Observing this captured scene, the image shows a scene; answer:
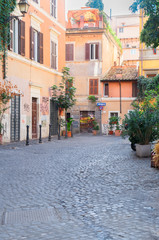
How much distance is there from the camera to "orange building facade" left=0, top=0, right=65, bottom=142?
17719mm

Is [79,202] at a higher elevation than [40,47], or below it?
below

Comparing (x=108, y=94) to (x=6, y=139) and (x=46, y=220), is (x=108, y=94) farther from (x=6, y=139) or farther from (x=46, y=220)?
(x=46, y=220)

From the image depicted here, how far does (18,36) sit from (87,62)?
16.7m

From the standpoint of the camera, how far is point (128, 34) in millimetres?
55219

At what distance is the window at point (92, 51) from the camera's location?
3394cm

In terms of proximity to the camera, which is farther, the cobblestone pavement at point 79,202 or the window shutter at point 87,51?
the window shutter at point 87,51

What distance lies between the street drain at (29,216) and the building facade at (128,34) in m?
49.1

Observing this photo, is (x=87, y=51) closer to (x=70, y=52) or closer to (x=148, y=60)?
(x=70, y=52)

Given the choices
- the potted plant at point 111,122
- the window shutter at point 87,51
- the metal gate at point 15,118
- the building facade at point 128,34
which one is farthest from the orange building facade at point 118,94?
the building facade at point 128,34

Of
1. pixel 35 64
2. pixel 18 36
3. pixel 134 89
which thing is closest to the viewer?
pixel 18 36

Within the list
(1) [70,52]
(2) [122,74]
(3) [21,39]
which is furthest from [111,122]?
(3) [21,39]

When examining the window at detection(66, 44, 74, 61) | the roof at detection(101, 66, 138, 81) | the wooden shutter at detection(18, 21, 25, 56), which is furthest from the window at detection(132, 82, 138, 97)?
the wooden shutter at detection(18, 21, 25, 56)

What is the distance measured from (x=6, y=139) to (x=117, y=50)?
29.1 metres

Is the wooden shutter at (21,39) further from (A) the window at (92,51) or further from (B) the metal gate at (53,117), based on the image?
(A) the window at (92,51)
